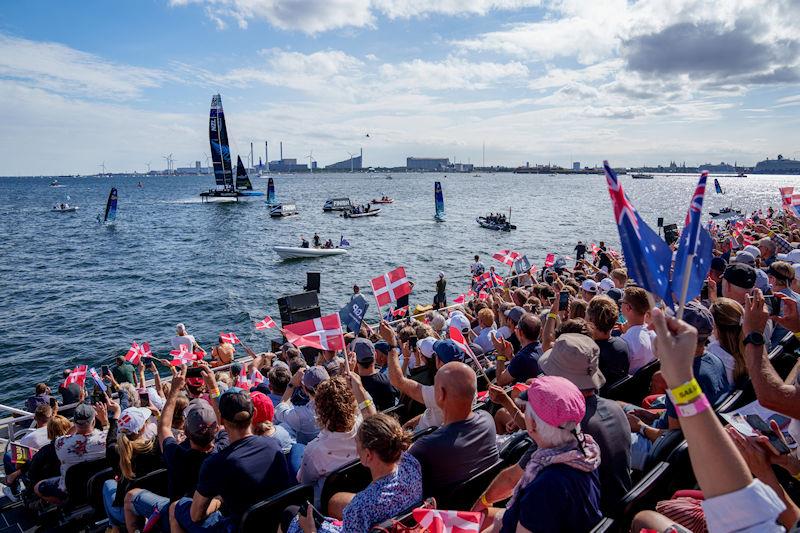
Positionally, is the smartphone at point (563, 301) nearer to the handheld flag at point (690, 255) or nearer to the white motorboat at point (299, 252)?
the handheld flag at point (690, 255)

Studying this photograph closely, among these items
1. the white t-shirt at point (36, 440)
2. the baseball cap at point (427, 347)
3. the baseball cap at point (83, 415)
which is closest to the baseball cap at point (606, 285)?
the baseball cap at point (427, 347)

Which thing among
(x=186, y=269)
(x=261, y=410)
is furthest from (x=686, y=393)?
(x=186, y=269)

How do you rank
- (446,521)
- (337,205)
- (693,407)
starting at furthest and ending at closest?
(337,205), (446,521), (693,407)

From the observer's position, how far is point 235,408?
3914mm

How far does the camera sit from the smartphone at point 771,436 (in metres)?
2.30

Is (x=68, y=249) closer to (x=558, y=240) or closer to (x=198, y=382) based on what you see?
(x=558, y=240)

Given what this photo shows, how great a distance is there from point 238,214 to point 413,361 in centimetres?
7843

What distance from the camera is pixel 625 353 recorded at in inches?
202

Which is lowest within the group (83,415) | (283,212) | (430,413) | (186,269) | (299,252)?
(186,269)

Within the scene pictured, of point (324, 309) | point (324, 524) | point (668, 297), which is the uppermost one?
point (668, 297)

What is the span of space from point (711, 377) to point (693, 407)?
9.00ft

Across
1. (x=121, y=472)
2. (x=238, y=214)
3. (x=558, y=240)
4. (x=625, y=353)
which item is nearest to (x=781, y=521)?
(x=625, y=353)

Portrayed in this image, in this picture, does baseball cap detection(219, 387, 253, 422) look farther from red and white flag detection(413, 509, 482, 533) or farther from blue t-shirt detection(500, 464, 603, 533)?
blue t-shirt detection(500, 464, 603, 533)

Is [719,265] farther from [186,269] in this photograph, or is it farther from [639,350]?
[186,269]
